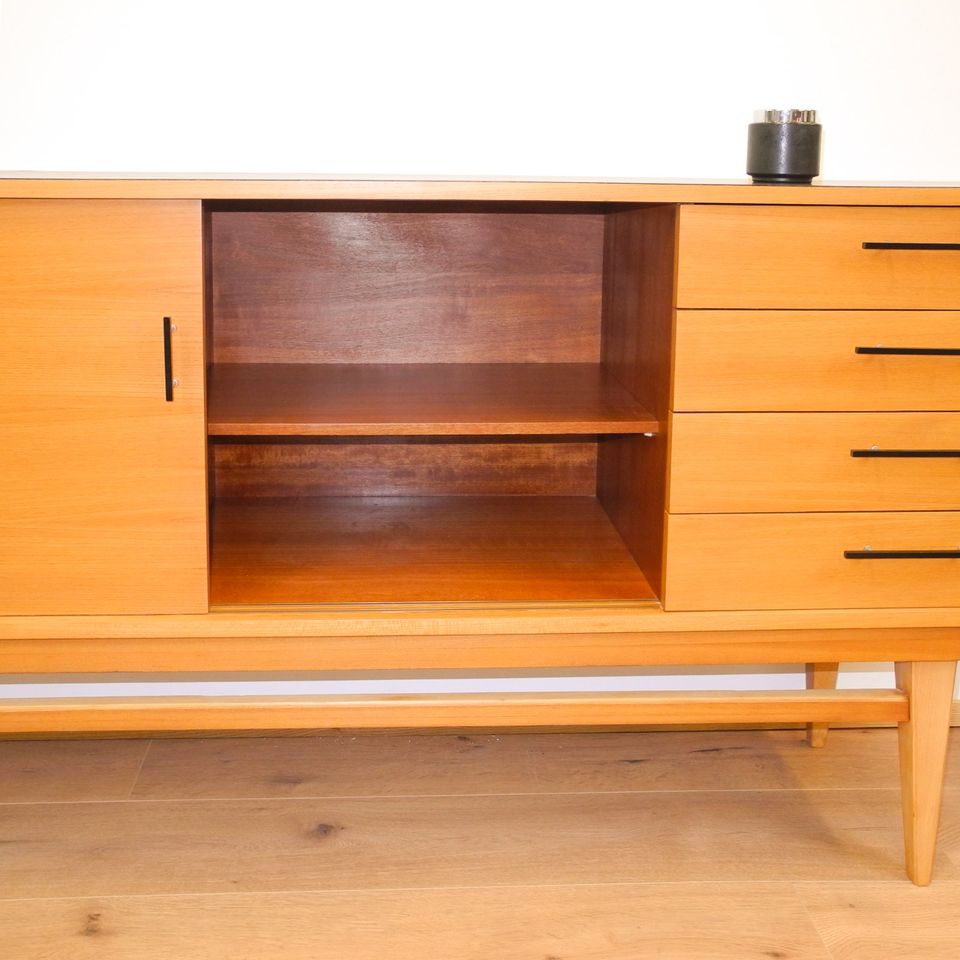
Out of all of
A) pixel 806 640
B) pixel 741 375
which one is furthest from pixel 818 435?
pixel 806 640

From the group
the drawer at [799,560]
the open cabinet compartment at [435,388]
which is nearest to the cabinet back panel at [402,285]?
the open cabinet compartment at [435,388]

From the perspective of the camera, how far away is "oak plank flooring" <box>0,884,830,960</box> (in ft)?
4.77

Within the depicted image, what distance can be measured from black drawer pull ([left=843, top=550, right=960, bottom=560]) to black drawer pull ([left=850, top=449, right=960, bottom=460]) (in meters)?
0.11

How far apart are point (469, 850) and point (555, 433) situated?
1.98 ft

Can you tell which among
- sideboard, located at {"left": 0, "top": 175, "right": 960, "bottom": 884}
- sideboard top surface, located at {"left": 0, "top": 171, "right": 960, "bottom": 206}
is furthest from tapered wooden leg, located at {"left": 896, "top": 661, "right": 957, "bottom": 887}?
sideboard top surface, located at {"left": 0, "top": 171, "right": 960, "bottom": 206}

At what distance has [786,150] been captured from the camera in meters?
1.43

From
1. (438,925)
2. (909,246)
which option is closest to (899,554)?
(909,246)

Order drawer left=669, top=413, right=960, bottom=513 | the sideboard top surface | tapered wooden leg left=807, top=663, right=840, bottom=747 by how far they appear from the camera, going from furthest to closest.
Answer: tapered wooden leg left=807, top=663, right=840, bottom=747 < drawer left=669, top=413, right=960, bottom=513 < the sideboard top surface

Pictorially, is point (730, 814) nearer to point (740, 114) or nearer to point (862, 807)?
point (862, 807)

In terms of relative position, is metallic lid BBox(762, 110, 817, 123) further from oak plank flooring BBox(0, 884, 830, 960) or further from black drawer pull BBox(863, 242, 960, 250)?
oak plank flooring BBox(0, 884, 830, 960)

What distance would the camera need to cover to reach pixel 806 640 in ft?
4.92

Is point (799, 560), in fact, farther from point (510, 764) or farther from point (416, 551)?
point (510, 764)

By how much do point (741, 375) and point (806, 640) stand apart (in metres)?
0.35

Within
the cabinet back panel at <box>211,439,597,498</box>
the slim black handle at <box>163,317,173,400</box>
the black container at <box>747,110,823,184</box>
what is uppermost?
the black container at <box>747,110,823,184</box>
